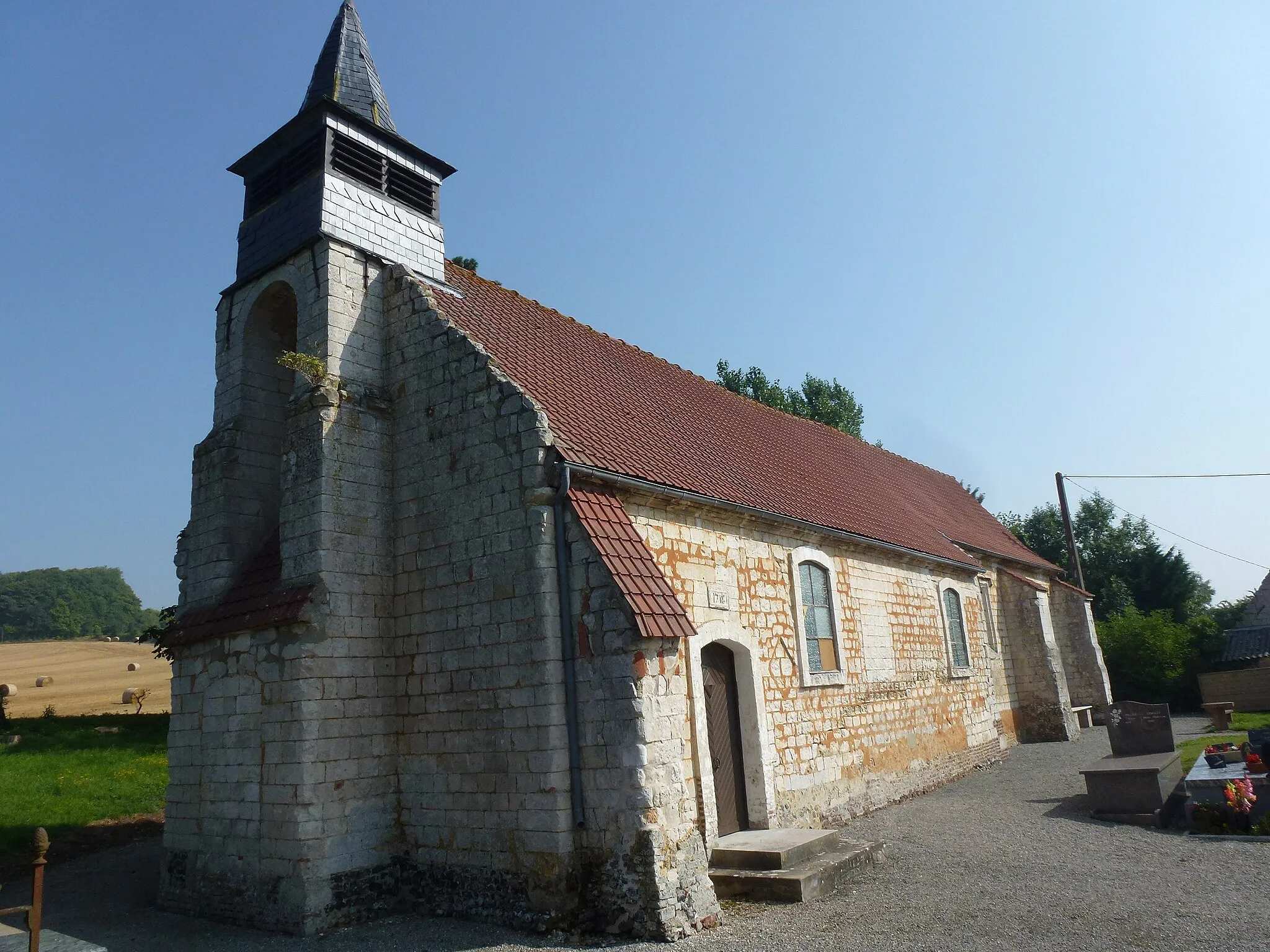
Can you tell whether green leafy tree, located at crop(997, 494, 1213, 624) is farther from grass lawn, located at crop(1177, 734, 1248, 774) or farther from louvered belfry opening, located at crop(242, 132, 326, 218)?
louvered belfry opening, located at crop(242, 132, 326, 218)

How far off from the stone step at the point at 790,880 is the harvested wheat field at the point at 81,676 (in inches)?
571

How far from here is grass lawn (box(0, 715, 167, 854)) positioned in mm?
12469

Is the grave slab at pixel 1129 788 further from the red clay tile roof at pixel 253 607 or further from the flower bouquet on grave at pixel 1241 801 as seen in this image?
the red clay tile roof at pixel 253 607

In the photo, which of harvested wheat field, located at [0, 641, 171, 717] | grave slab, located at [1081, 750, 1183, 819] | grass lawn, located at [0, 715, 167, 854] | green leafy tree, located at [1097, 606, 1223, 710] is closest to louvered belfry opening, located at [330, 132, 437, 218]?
grass lawn, located at [0, 715, 167, 854]

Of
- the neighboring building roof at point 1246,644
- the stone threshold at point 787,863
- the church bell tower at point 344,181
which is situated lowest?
the stone threshold at point 787,863

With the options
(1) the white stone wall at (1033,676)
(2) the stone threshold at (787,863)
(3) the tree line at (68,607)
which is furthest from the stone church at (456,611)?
(3) the tree line at (68,607)

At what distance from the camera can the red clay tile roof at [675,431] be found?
30.4 feet

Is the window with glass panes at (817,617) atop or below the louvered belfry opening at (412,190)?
below

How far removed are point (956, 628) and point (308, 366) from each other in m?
12.8

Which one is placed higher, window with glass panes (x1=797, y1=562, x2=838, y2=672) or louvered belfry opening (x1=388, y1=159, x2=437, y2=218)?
louvered belfry opening (x1=388, y1=159, x2=437, y2=218)

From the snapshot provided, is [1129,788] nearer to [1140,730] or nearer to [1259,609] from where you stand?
[1140,730]

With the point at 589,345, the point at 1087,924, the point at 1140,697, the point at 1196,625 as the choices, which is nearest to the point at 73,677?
the point at 589,345

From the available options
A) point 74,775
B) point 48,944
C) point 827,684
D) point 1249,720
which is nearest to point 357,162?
point 48,944

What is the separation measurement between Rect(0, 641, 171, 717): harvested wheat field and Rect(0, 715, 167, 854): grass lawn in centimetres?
141
